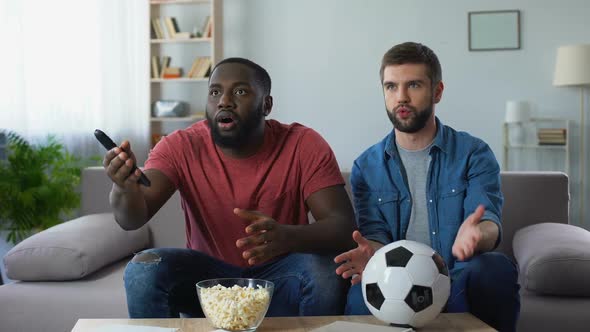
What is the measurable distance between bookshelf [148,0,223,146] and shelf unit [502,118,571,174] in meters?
2.33

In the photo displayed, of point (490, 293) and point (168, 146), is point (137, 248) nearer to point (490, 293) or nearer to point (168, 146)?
point (168, 146)

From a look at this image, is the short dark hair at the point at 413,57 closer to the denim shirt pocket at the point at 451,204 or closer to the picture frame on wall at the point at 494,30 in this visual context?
the denim shirt pocket at the point at 451,204

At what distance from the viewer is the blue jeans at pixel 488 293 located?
1.96 m

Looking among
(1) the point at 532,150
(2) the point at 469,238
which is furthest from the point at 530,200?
(1) the point at 532,150

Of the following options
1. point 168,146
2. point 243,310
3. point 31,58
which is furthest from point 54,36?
point 243,310

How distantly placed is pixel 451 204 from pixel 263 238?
646mm

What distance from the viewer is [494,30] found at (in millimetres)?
5859

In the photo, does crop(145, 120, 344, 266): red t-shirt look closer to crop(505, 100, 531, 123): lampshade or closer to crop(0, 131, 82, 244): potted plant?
crop(0, 131, 82, 244): potted plant

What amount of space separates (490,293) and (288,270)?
0.54 m

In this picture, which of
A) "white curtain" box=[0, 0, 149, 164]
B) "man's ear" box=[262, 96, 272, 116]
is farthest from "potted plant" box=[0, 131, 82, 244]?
"man's ear" box=[262, 96, 272, 116]

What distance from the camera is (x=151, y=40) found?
19.3 ft

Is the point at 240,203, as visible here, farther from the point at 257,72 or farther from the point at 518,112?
the point at 518,112

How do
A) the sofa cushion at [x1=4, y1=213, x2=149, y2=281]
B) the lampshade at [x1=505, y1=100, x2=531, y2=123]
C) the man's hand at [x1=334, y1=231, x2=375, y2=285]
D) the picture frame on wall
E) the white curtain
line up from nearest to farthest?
the man's hand at [x1=334, y1=231, x2=375, y2=285], the sofa cushion at [x1=4, y1=213, x2=149, y2=281], the white curtain, the lampshade at [x1=505, y1=100, x2=531, y2=123], the picture frame on wall

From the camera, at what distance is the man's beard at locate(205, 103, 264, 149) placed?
222 centimetres
